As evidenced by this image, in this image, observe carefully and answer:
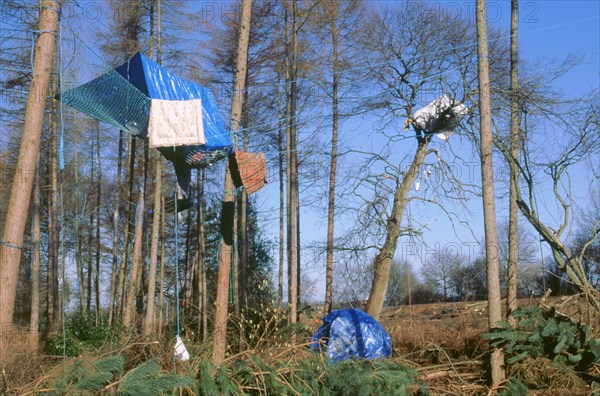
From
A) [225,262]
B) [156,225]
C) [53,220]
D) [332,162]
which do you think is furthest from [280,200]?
[225,262]

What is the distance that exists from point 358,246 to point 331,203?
293cm

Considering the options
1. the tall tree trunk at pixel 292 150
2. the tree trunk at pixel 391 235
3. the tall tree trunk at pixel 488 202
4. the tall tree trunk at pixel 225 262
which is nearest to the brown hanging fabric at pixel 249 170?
the tall tree trunk at pixel 225 262

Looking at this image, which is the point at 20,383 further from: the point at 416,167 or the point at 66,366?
the point at 416,167

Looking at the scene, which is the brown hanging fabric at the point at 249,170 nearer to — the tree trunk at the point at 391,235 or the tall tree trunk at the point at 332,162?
the tree trunk at the point at 391,235

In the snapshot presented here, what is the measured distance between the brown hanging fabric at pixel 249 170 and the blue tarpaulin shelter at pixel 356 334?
8.64ft

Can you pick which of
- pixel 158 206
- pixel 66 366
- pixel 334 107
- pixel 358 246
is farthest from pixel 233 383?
pixel 334 107

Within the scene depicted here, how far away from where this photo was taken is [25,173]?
9.41 meters

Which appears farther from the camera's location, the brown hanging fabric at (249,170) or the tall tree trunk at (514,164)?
the tall tree trunk at (514,164)

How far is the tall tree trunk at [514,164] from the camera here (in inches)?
473

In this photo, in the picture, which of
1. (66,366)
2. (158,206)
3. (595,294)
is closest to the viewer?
(66,366)

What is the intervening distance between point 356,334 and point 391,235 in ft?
19.5

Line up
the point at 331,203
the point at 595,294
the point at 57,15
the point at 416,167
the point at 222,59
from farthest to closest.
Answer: the point at 222,59 < the point at 331,203 < the point at 416,167 < the point at 595,294 < the point at 57,15

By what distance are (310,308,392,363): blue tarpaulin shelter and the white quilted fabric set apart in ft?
12.8

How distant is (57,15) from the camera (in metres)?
9.70
